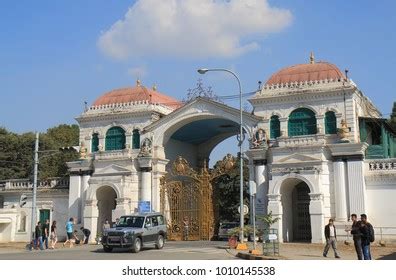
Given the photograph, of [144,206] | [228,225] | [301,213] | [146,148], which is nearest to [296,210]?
[301,213]

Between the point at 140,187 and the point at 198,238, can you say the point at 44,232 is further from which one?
the point at 198,238

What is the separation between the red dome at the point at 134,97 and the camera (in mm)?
35978

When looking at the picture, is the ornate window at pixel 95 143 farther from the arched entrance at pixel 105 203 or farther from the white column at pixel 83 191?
the arched entrance at pixel 105 203

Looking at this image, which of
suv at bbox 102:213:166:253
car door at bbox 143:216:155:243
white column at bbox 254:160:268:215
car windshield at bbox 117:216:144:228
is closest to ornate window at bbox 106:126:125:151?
white column at bbox 254:160:268:215

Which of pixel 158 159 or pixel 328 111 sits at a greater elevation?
pixel 328 111

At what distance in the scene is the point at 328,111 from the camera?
30031 millimetres

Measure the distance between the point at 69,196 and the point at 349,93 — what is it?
19991 millimetres

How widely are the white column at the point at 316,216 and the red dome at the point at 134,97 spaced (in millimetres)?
13492

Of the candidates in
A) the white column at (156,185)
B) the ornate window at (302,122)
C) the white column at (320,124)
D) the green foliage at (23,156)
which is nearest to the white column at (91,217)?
the white column at (156,185)

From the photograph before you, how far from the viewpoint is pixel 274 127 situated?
31.4 metres

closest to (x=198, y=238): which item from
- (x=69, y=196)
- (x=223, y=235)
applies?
(x=223, y=235)

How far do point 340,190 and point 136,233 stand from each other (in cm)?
1240

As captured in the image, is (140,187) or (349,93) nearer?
(349,93)
